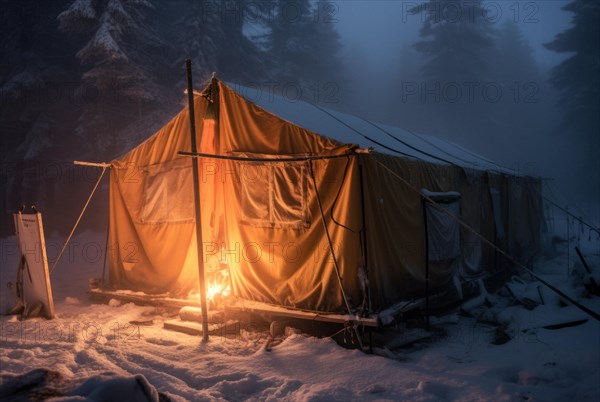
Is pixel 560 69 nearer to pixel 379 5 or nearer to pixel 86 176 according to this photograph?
pixel 86 176

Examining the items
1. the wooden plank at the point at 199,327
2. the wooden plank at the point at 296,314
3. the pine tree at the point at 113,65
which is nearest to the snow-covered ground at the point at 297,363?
the wooden plank at the point at 199,327

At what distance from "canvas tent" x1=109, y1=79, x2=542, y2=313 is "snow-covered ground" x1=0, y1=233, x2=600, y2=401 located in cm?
80

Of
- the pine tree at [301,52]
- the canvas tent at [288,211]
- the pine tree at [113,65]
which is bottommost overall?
the canvas tent at [288,211]

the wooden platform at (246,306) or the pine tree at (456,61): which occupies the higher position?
the pine tree at (456,61)

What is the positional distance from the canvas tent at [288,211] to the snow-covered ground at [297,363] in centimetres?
80

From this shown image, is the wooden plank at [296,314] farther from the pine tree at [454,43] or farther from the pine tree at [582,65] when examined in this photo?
the pine tree at [454,43]

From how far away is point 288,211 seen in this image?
238 inches

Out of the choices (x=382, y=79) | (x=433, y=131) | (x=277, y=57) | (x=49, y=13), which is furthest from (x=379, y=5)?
(x=49, y=13)

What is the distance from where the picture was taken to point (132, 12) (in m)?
15.6

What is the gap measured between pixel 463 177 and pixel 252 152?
4.57 m

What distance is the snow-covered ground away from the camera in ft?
11.8

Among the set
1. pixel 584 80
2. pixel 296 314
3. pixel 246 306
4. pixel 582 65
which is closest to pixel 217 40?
pixel 246 306

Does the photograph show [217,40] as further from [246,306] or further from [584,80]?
[584,80]

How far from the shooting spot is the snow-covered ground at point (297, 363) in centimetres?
361
